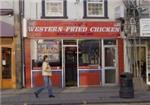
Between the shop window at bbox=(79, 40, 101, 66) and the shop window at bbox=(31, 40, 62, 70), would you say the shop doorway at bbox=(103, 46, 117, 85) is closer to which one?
the shop window at bbox=(79, 40, 101, 66)

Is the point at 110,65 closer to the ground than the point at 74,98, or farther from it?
farther from it

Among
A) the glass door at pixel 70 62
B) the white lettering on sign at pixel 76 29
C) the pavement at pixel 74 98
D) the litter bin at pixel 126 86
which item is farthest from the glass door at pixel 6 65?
the litter bin at pixel 126 86

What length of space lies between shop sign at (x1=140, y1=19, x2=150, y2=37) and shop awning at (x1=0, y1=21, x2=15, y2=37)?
22.9 feet

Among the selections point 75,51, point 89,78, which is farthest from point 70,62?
point 89,78

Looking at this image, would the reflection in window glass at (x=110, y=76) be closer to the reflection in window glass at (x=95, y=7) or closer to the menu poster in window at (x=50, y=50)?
the menu poster in window at (x=50, y=50)

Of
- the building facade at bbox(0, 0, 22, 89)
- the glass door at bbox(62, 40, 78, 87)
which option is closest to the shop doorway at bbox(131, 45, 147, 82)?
the glass door at bbox(62, 40, 78, 87)

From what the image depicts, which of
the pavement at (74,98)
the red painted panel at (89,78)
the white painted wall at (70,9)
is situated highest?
the white painted wall at (70,9)

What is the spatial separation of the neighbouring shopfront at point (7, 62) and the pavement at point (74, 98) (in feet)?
5.83

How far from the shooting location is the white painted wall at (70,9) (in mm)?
27250

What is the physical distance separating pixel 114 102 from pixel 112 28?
28.3 feet

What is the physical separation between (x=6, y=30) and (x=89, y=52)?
4885 mm

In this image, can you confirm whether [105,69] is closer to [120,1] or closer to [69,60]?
[69,60]

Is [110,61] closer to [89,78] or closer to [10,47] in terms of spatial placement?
[89,78]

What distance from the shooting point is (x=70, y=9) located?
1089 inches
